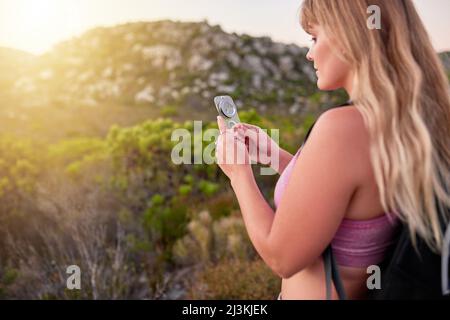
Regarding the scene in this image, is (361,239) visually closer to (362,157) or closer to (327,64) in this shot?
(362,157)

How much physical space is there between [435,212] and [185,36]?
38137 millimetres

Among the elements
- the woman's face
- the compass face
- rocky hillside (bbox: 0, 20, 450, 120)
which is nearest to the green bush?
the compass face

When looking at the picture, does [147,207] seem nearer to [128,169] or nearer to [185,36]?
[128,169]

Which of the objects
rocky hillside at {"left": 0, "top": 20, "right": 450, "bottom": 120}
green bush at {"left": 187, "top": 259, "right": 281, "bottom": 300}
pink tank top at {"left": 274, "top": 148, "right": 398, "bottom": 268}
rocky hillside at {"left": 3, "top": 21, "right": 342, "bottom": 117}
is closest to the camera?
pink tank top at {"left": 274, "top": 148, "right": 398, "bottom": 268}

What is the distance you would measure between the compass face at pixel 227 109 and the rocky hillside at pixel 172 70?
2232 centimetres

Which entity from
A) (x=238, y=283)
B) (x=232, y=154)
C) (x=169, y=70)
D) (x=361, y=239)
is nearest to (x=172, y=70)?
(x=169, y=70)

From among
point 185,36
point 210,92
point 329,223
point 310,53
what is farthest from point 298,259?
point 185,36

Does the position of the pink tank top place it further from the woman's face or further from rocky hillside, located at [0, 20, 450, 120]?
rocky hillside, located at [0, 20, 450, 120]

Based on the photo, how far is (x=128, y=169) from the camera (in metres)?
6.74

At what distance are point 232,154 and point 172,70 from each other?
1284 inches

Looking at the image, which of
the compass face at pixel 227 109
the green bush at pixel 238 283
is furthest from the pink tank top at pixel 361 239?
the green bush at pixel 238 283

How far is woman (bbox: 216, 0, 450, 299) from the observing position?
0.93 m

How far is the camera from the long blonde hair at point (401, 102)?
94cm

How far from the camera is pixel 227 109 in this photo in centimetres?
133
